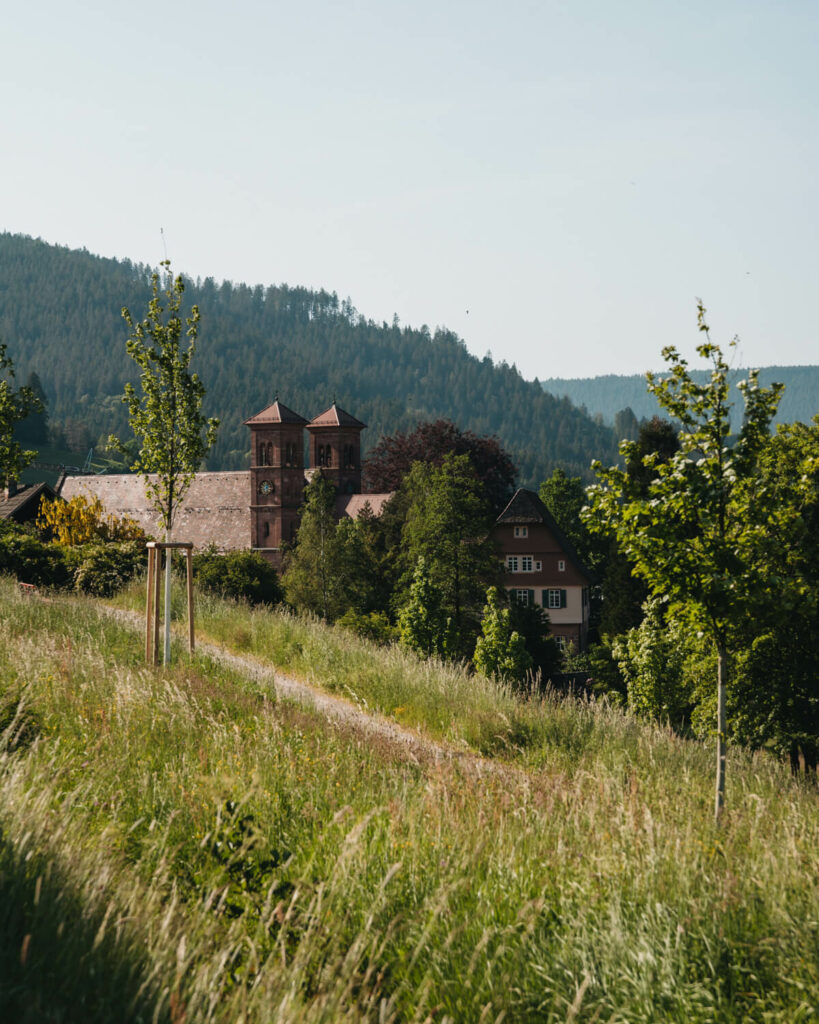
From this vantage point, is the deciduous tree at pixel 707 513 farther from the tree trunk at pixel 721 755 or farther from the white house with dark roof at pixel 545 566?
the white house with dark roof at pixel 545 566

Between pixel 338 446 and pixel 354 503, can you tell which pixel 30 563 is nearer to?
pixel 354 503

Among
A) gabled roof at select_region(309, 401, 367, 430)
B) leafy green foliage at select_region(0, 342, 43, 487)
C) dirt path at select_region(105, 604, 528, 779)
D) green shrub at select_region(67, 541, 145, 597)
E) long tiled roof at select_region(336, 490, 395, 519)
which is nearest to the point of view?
dirt path at select_region(105, 604, 528, 779)

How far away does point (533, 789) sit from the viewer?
739 centimetres

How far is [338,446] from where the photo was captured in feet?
241

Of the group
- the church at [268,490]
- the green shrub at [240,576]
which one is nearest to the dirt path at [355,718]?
the green shrub at [240,576]

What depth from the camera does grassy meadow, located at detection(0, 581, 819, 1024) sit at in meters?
3.73

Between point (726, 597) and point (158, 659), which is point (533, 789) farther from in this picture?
point (158, 659)

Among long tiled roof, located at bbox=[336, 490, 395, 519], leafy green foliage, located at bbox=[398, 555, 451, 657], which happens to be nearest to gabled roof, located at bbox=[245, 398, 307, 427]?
long tiled roof, located at bbox=[336, 490, 395, 519]

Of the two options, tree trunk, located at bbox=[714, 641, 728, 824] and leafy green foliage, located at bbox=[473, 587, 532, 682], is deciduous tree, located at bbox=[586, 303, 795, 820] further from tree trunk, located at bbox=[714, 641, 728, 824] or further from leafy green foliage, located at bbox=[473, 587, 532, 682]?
leafy green foliage, located at bbox=[473, 587, 532, 682]

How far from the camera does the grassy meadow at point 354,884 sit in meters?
3.73

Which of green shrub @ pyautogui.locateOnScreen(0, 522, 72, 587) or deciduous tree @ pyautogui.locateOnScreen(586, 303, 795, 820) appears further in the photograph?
green shrub @ pyautogui.locateOnScreen(0, 522, 72, 587)

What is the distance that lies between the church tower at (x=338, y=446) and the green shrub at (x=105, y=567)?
161 ft

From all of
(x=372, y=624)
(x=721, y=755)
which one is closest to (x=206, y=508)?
(x=372, y=624)

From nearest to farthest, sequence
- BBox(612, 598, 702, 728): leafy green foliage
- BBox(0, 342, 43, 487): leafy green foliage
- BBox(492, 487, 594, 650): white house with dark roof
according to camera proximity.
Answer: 1. BBox(0, 342, 43, 487): leafy green foliage
2. BBox(612, 598, 702, 728): leafy green foliage
3. BBox(492, 487, 594, 650): white house with dark roof
